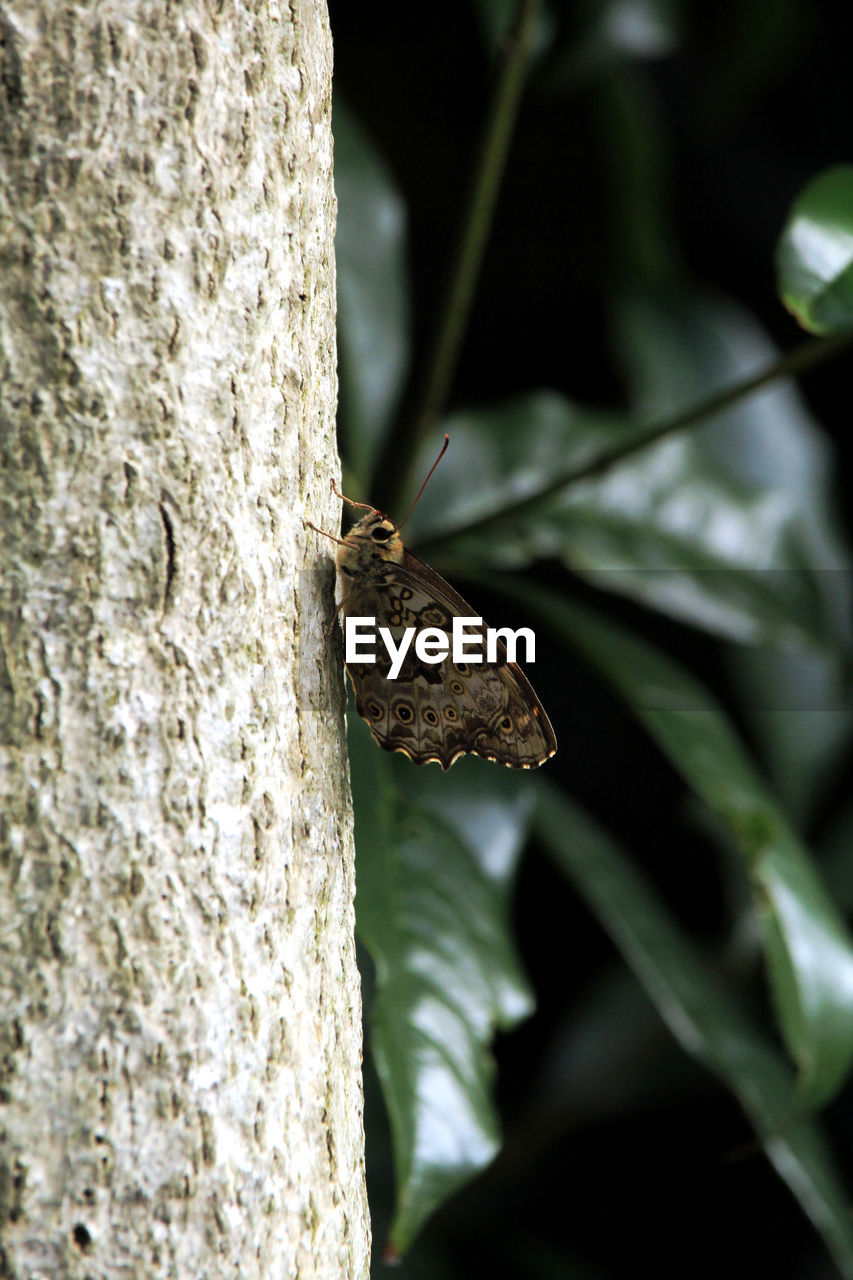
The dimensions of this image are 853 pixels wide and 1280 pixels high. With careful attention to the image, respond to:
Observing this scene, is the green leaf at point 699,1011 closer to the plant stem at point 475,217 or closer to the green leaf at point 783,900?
the green leaf at point 783,900

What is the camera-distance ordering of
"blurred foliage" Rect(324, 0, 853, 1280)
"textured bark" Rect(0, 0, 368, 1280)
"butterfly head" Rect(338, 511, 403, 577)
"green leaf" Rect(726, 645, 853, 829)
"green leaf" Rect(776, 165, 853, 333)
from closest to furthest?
"textured bark" Rect(0, 0, 368, 1280)
"butterfly head" Rect(338, 511, 403, 577)
"green leaf" Rect(776, 165, 853, 333)
"blurred foliage" Rect(324, 0, 853, 1280)
"green leaf" Rect(726, 645, 853, 829)

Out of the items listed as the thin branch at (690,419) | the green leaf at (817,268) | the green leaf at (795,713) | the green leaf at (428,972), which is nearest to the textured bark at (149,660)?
the green leaf at (428,972)

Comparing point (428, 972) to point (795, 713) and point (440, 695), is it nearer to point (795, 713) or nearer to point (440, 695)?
point (440, 695)

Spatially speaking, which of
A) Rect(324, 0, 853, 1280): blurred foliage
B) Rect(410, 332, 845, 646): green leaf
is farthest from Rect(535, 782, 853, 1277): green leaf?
Rect(410, 332, 845, 646): green leaf

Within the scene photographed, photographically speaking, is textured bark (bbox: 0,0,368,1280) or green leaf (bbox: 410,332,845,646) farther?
green leaf (bbox: 410,332,845,646)

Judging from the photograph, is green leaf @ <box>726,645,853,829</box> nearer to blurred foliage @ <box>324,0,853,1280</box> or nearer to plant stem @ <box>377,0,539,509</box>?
blurred foliage @ <box>324,0,853,1280</box>

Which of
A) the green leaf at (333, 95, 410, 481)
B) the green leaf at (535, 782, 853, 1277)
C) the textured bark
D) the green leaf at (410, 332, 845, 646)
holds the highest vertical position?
the green leaf at (333, 95, 410, 481)

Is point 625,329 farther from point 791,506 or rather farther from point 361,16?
point 361,16
